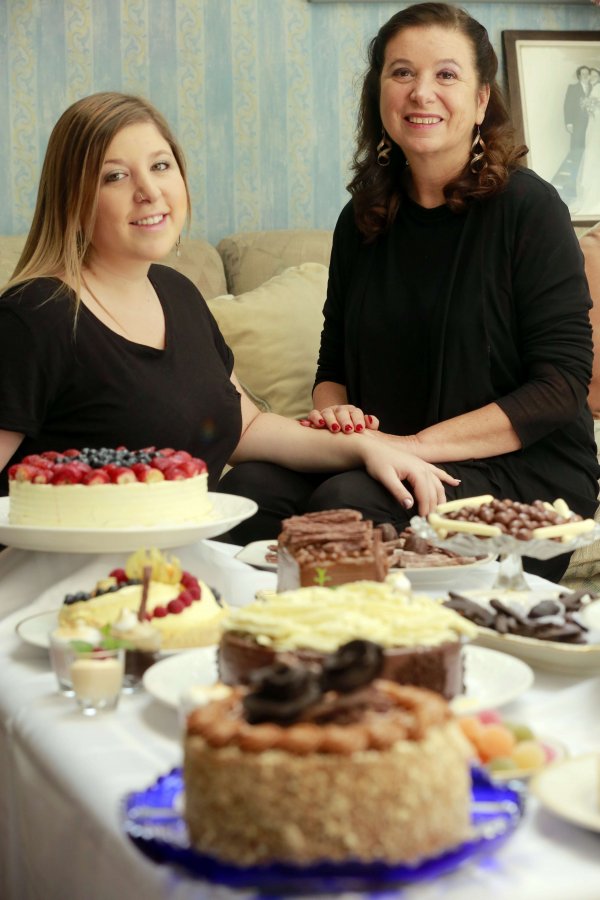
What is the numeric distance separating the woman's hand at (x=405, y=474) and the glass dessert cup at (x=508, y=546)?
760 mm

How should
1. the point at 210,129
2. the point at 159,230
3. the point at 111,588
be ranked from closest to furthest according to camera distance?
the point at 111,588 → the point at 159,230 → the point at 210,129

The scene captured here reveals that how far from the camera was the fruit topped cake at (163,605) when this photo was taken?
1408 millimetres

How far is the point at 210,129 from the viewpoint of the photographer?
4.43 metres

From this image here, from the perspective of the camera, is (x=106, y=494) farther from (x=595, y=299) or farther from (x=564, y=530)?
(x=595, y=299)

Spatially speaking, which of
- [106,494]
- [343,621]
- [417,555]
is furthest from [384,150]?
[343,621]

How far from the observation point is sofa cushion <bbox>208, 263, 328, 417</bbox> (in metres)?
3.77

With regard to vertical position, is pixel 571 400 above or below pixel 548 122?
below

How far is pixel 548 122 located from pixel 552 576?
2357mm

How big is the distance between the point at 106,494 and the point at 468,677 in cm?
65

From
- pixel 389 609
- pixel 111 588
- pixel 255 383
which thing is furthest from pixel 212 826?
pixel 255 383

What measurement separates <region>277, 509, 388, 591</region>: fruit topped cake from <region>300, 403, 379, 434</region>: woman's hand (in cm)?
104

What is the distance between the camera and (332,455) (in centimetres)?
268

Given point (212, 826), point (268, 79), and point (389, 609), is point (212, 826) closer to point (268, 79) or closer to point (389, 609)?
point (389, 609)

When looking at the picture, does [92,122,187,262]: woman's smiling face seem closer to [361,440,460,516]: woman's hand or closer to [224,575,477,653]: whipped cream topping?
[361,440,460,516]: woman's hand
